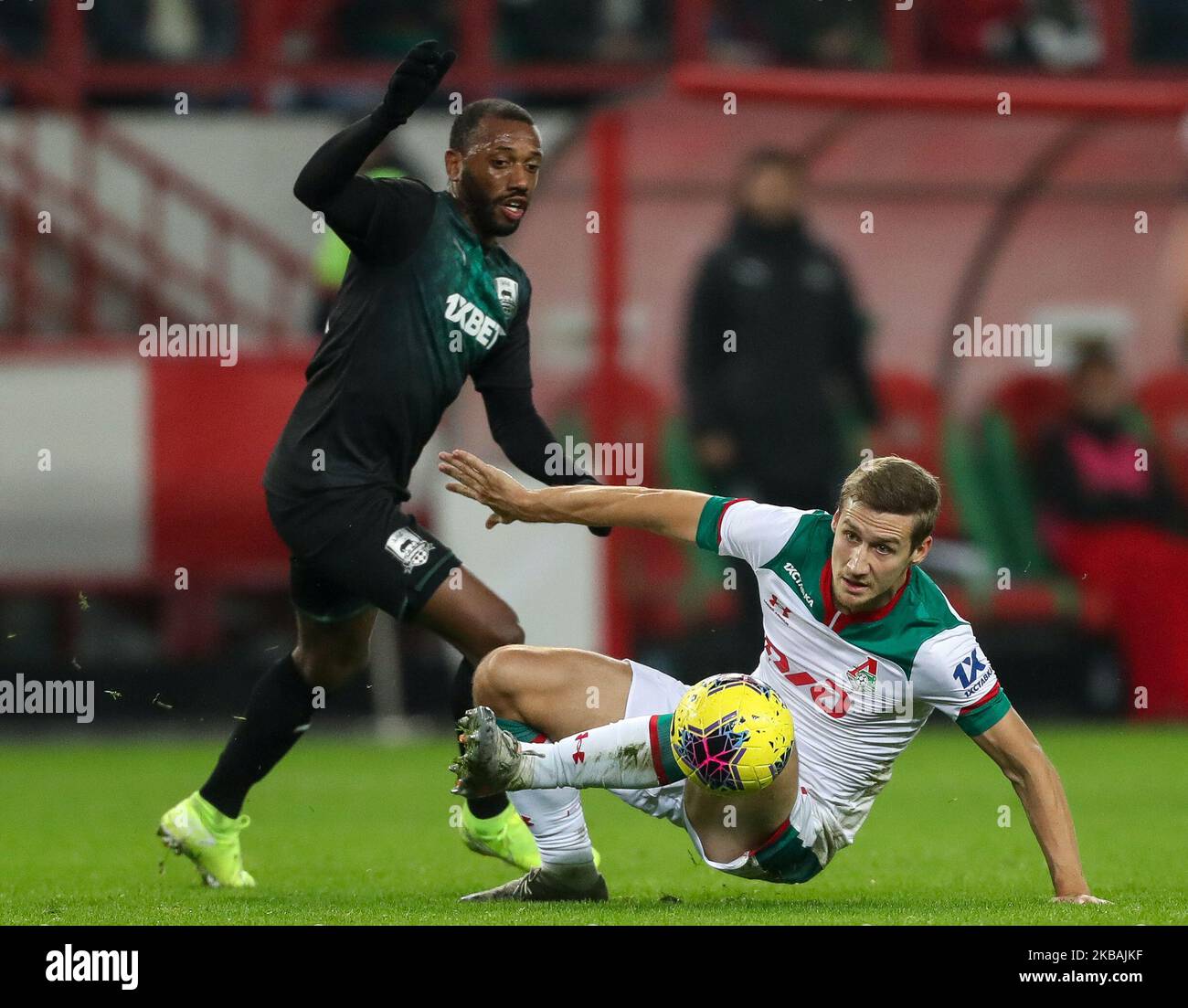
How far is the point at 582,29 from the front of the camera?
14836mm

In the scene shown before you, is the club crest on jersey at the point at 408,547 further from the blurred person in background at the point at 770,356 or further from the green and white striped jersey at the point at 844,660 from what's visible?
the blurred person in background at the point at 770,356

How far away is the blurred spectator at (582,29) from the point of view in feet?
48.0

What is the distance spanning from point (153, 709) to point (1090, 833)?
629 centimetres

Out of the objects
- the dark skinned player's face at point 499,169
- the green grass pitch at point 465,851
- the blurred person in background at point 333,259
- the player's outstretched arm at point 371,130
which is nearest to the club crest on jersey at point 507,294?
the dark skinned player's face at point 499,169

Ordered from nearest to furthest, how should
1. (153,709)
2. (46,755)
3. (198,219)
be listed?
1. (46,755)
2. (153,709)
3. (198,219)

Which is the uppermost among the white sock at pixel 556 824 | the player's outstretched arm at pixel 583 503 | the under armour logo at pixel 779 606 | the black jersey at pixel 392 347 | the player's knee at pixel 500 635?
the black jersey at pixel 392 347

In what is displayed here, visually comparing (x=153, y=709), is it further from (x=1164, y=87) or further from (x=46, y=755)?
(x=1164, y=87)

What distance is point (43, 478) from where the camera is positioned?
1112 centimetres

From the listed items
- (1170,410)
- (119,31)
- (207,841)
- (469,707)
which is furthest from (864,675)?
(119,31)

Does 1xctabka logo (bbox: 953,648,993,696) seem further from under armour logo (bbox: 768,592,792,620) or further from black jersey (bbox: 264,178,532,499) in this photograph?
black jersey (bbox: 264,178,532,499)

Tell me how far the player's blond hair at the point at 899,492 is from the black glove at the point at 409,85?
1408mm

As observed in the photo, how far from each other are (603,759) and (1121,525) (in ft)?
24.2

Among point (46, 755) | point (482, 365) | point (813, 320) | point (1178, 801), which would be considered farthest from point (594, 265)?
point (482, 365)

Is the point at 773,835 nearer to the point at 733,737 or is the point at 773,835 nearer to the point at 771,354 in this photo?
the point at 733,737
